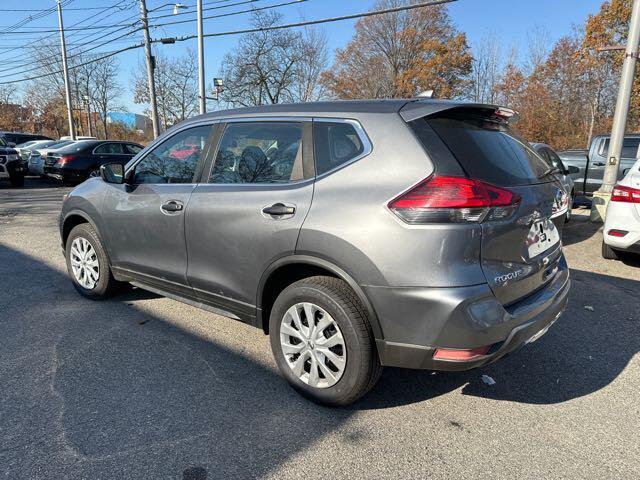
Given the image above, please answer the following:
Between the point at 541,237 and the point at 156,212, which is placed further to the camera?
the point at 156,212

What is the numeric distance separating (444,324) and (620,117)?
864 cm

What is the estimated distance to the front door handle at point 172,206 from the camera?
333 centimetres

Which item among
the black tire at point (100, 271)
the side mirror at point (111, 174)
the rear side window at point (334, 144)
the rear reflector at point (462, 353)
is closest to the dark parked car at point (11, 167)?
the black tire at point (100, 271)

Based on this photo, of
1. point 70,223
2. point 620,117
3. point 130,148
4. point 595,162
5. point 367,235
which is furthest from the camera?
point 130,148

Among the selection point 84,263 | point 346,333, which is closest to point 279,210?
point 346,333

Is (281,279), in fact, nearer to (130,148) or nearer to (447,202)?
(447,202)

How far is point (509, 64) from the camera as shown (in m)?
33.4

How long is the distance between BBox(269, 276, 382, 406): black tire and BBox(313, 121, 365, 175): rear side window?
0.68 metres

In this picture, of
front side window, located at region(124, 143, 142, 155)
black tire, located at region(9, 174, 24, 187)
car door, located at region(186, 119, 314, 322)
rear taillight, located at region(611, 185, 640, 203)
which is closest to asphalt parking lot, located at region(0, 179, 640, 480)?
car door, located at region(186, 119, 314, 322)

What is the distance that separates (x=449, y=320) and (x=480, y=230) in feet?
1.55

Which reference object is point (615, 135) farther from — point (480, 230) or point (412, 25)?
point (412, 25)

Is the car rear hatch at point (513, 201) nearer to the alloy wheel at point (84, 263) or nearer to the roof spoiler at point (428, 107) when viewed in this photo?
the roof spoiler at point (428, 107)

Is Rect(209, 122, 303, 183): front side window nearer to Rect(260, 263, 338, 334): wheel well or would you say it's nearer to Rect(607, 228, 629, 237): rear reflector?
Rect(260, 263, 338, 334): wheel well

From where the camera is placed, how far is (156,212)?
3.53 metres
